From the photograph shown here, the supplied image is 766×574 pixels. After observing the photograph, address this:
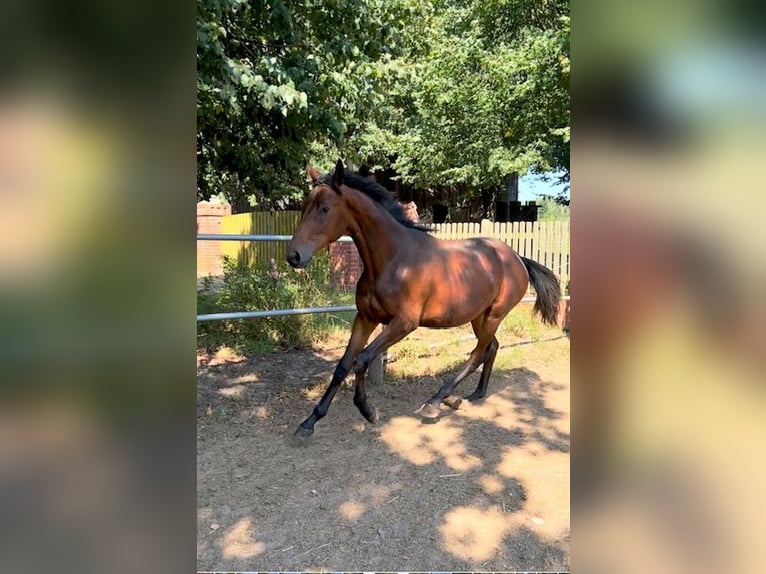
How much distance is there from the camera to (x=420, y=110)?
46.5 ft

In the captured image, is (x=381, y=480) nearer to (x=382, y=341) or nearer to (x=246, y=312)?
(x=382, y=341)

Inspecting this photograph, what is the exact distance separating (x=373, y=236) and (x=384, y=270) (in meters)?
0.25

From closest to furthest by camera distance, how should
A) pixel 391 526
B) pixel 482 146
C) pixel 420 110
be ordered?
1. pixel 391 526
2. pixel 482 146
3. pixel 420 110

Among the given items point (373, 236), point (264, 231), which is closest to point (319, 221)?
point (373, 236)

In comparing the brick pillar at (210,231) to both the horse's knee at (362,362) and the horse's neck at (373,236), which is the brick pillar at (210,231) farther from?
the horse's knee at (362,362)

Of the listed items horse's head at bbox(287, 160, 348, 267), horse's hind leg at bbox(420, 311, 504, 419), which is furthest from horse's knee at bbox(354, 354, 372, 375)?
horse's hind leg at bbox(420, 311, 504, 419)

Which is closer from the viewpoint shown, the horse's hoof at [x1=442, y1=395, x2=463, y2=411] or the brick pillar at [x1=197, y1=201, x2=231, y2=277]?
the horse's hoof at [x1=442, y1=395, x2=463, y2=411]

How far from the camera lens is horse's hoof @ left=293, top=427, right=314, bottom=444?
11.4ft

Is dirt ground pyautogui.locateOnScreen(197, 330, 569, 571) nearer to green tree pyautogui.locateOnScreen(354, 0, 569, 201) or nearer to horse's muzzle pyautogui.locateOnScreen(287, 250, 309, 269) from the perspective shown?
horse's muzzle pyautogui.locateOnScreen(287, 250, 309, 269)
